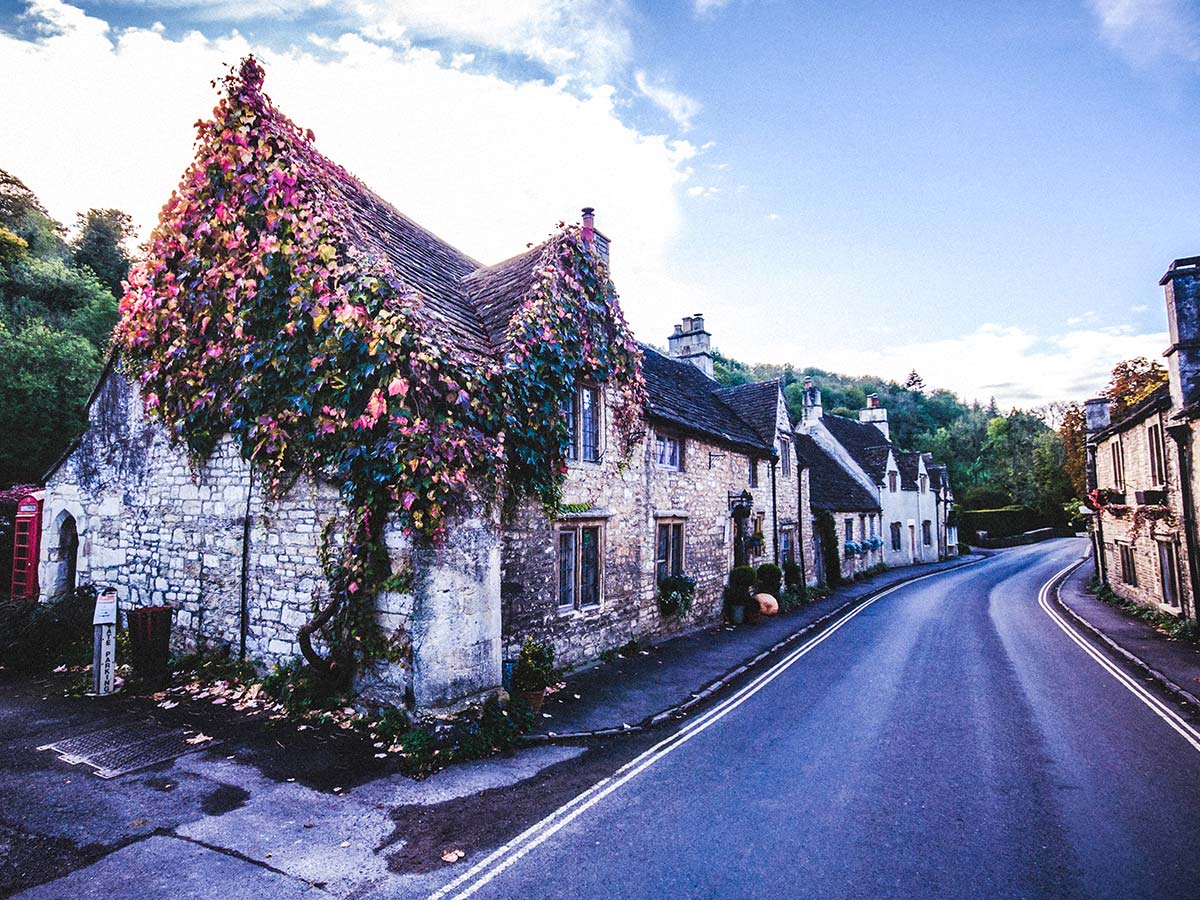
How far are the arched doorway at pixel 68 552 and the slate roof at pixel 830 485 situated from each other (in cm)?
2547

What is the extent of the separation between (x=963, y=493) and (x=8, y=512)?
7409 centimetres

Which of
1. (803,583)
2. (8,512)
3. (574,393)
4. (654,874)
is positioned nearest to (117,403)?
(8,512)

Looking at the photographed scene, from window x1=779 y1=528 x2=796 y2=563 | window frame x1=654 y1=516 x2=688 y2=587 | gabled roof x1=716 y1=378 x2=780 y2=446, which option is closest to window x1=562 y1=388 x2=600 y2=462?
window frame x1=654 y1=516 x2=688 y2=587

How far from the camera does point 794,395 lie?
245 feet

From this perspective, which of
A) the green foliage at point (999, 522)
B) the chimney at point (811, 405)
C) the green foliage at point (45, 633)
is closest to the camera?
the green foliage at point (45, 633)

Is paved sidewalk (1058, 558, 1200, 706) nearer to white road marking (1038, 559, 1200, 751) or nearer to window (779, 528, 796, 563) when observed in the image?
white road marking (1038, 559, 1200, 751)

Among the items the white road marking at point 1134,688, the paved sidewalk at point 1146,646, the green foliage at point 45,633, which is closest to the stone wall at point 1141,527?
the paved sidewalk at point 1146,646

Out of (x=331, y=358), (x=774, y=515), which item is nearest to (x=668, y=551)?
(x=774, y=515)

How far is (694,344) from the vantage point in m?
25.8

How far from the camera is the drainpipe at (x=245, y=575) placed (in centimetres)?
1001

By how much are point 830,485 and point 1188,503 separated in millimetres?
16467

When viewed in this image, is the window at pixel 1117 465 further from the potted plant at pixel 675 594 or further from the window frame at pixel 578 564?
the window frame at pixel 578 564

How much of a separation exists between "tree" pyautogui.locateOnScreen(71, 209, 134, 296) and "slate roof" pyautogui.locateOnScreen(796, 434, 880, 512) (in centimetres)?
3691

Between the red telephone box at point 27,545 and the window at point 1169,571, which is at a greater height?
the red telephone box at point 27,545
